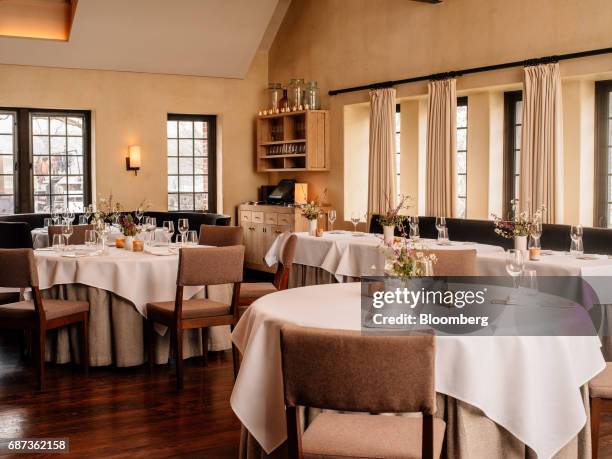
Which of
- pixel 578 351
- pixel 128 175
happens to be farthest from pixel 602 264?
pixel 128 175

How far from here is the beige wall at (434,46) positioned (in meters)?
7.58

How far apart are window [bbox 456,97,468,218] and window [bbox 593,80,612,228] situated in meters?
1.80

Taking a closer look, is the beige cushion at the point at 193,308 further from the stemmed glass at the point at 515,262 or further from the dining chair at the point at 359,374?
the dining chair at the point at 359,374

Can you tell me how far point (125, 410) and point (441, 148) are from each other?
5460mm

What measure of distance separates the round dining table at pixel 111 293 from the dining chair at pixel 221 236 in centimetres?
122

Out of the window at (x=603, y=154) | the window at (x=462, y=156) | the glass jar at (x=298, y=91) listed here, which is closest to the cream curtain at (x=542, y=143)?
the window at (x=603, y=154)

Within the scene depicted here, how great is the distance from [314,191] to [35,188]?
405 cm

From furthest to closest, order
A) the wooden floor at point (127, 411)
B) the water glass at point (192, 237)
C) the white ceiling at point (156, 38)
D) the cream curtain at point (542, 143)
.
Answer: the white ceiling at point (156, 38) → the cream curtain at point (542, 143) → the water glass at point (192, 237) → the wooden floor at point (127, 411)

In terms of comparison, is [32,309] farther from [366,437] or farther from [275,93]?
[275,93]

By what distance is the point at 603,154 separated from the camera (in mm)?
7957

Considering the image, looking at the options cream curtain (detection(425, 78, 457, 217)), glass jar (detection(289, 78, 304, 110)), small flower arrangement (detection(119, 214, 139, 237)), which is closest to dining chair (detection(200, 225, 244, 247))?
small flower arrangement (detection(119, 214, 139, 237))

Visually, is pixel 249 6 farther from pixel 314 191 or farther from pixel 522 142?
pixel 522 142

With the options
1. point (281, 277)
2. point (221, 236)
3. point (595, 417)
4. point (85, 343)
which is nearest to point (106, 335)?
point (85, 343)

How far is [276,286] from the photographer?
6133 millimetres
